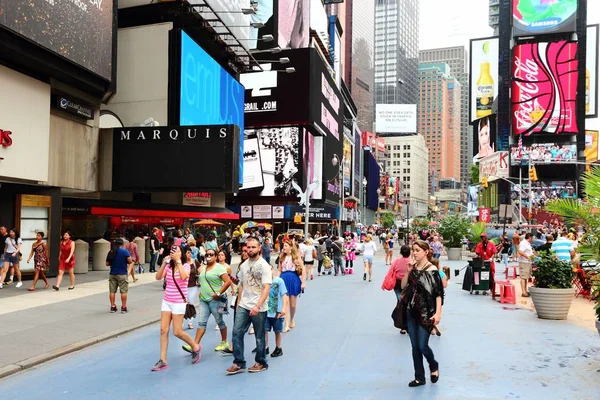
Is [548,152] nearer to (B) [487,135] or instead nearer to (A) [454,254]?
(B) [487,135]

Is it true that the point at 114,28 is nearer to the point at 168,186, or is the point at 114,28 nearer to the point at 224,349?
the point at 168,186

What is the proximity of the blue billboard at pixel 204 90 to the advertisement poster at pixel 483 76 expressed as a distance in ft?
295

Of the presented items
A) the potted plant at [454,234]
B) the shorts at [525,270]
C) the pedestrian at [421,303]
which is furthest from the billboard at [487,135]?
the pedestrian at [421,303]

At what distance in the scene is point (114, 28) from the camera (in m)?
21.0

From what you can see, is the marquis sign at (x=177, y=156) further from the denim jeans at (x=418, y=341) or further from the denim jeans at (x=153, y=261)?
the denim jeans at (x=418, y=341)

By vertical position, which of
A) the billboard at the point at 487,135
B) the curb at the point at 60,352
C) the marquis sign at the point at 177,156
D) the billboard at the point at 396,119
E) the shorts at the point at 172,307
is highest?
the billboard at the point at 396,119

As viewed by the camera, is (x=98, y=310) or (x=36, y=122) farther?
(x=36, y=122)

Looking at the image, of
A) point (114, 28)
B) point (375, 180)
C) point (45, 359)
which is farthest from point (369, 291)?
point (375, 180)

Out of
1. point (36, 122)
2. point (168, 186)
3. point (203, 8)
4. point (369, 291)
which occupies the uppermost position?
point (203, 8)

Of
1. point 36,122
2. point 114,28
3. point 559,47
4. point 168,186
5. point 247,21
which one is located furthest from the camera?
point 559,47

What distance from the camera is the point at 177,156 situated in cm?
2277

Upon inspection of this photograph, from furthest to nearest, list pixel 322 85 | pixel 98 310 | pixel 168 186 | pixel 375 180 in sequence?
pixel 375 180
pixel 322 85
pixel 168 186
pixel 98 310

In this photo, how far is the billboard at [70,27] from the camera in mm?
15414

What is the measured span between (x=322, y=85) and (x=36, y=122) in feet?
182
